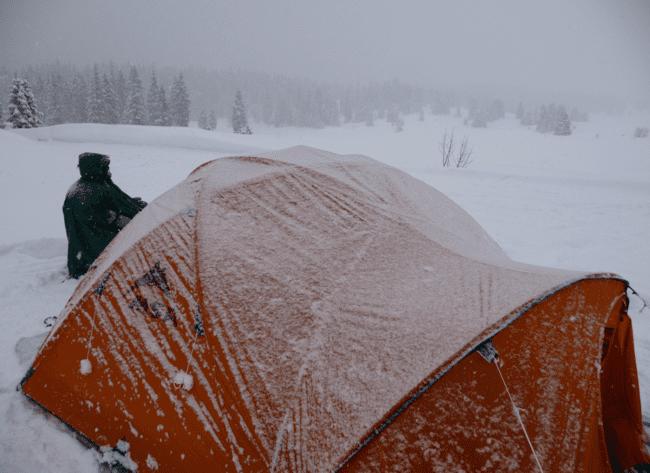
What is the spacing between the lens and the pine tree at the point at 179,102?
3662cm

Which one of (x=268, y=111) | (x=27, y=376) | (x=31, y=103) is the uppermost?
(x=268, y=111)

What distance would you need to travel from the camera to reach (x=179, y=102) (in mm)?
36812

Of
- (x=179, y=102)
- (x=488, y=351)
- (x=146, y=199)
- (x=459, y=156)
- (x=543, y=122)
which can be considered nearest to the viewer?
(x=488, y=351)

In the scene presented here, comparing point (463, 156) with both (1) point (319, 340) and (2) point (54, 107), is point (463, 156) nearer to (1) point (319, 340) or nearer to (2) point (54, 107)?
(1) point (319, 340)

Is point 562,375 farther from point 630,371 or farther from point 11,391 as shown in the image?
point 11,391

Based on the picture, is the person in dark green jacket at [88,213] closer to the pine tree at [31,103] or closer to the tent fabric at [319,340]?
the tent fabric at [319,340]

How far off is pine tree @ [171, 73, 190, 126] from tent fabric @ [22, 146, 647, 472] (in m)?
40.6

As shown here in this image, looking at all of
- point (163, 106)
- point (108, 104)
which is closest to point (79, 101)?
point (108, 104)

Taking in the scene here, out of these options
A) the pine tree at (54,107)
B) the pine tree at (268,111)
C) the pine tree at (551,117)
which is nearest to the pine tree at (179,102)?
the pine tree at (54,107)

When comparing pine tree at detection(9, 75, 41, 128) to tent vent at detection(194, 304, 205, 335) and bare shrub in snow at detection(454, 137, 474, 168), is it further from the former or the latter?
tent vent at detection(194, 304, 205, 335)

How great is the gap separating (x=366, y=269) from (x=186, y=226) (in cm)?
128

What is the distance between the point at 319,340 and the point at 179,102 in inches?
1666

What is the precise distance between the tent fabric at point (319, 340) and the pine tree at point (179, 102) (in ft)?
133

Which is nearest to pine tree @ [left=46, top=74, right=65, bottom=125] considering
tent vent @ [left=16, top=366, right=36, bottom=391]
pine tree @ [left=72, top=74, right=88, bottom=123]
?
pine tree @ [left=72, top=74, right=88, bottom=123]
